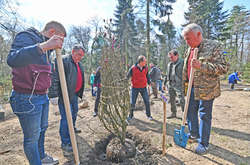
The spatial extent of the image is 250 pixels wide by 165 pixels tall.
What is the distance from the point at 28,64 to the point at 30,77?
19 centimetres

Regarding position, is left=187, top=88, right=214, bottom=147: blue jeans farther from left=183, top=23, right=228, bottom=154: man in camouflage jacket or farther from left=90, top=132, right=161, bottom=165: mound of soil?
left=90, top=132, right=161, bottom=165: mound of soil

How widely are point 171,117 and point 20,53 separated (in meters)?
3.96

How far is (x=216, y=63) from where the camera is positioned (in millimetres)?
2070

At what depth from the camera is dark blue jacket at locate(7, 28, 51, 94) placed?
1376 mm

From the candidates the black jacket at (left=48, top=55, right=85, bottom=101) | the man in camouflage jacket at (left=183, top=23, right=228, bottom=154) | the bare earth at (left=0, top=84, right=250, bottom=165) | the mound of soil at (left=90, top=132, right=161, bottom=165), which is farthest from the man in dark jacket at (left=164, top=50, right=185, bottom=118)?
the black jacket at (left=48, top=55, right=85, bottom=101)

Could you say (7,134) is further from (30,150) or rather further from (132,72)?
(132,72)

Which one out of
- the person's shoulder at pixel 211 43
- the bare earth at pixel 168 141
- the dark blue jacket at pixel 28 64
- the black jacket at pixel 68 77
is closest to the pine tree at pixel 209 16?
the bare earth at pixel 168 141

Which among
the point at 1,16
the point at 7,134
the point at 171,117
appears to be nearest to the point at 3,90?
the point at 1,16

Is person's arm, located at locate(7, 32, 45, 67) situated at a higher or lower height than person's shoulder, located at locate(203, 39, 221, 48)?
lower

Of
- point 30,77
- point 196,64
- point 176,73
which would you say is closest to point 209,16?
point 176,73

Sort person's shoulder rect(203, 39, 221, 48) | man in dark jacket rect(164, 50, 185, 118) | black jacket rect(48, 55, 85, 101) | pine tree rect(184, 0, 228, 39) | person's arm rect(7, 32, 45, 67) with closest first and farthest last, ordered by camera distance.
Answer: person's arm rect(7, 32, 45, 67) < person's shoulder rect(203, 39, 221, 48) < black jacket rect(48, 55, 85, 101) < man in dark jacket rect(164, 50, 185, 118) < pine tree rect(184, 0, 228, 39)

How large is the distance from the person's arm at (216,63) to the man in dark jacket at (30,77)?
6.25 feet

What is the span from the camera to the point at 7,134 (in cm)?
346

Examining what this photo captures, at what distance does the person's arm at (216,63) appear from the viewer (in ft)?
6.58
